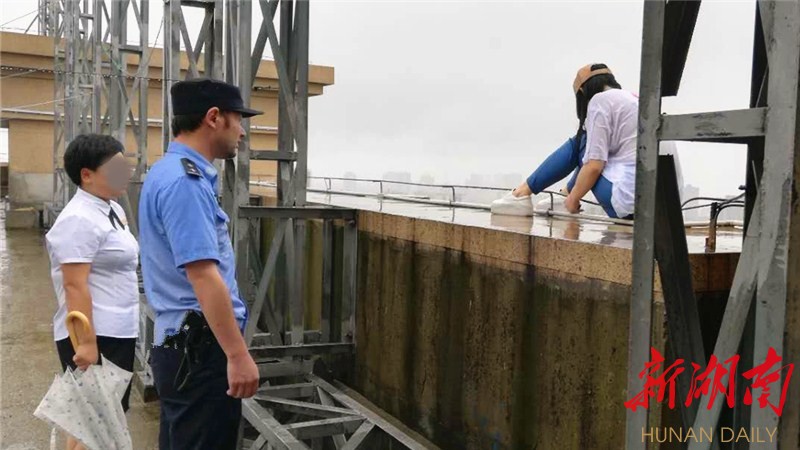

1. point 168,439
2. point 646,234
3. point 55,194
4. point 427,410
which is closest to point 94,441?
point 168,439

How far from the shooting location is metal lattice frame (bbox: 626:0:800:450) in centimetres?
186

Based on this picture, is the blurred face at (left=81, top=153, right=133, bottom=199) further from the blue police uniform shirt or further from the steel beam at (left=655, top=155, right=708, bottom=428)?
the steel beam at (left=655, top=155, right=708, bottom=428)

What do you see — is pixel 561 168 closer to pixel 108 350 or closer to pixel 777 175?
pixel 108 350

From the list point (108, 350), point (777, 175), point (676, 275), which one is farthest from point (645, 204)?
point (108, 350)

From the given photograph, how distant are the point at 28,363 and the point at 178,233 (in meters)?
5.37

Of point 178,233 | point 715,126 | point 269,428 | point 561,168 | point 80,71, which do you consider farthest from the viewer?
point 80,71

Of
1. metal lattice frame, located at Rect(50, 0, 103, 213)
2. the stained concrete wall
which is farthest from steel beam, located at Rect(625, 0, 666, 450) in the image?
metal lattice frame, located at Rect(50, 0, 103, 213)

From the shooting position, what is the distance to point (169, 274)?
2.86 meters

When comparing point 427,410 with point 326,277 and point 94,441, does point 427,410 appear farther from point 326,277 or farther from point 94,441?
point 94,441

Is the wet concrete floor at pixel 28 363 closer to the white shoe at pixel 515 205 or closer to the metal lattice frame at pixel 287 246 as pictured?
the metal lattice frame at pixel 287 246

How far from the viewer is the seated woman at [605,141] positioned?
4445mm

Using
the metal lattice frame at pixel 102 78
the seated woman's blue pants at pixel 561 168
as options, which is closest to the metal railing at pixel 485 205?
the seated woman's blue pants at pixel 561 168

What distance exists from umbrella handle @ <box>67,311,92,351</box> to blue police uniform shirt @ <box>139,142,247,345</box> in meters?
0.63

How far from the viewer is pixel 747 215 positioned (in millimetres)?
2318
